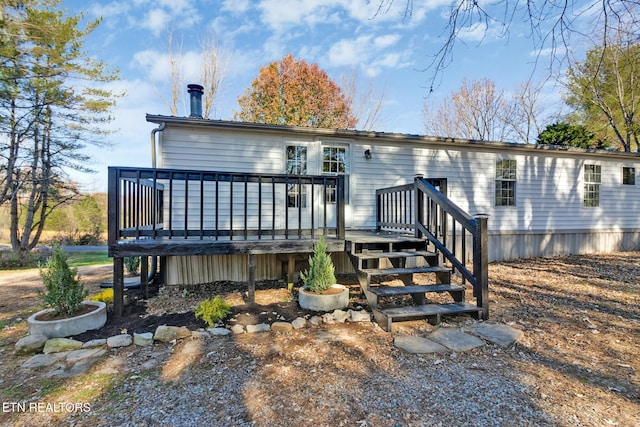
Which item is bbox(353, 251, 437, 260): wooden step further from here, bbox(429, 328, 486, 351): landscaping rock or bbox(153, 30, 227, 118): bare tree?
bbox(153, 30, 227, 118): bare tree

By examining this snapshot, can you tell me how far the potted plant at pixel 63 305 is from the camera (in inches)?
136

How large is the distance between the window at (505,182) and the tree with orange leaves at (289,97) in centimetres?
1161

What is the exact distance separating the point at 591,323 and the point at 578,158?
6.96 meters

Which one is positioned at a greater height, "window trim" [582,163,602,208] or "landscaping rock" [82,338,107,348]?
"window trim" [582,163,602,208]

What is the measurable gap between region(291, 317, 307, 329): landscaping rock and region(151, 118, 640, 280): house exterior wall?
Answer: 3.32 metres

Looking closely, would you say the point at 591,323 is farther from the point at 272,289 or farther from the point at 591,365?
the point at 272,289

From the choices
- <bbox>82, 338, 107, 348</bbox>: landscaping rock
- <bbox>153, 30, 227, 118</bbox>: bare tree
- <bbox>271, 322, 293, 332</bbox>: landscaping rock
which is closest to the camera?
<bbox>82, 338, 107, 348</bbox>: landscaping rock

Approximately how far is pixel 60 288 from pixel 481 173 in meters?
8.36

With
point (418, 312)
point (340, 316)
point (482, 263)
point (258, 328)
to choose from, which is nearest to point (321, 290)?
point (340, 316)

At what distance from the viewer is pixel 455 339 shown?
3.30 meters

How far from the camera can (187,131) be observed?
5852mm

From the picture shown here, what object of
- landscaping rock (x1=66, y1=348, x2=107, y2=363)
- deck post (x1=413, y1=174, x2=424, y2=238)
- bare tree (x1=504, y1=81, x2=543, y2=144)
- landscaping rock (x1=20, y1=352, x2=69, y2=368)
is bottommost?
landscaping rock (x1=20, y1=352, x2=69, y2=368)

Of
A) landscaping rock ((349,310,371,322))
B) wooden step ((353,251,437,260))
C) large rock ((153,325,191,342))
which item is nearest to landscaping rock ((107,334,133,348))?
large rock ((153,325,191,342))

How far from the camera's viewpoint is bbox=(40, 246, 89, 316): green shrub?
3.54 metres
